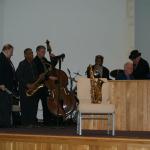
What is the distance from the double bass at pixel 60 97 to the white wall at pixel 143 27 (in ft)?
7.72

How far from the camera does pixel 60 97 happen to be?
841 centimetres

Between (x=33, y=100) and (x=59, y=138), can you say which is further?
(x=33, y=100)

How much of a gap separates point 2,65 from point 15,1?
3247 millimetres

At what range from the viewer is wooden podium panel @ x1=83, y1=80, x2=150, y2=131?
7.26 metres

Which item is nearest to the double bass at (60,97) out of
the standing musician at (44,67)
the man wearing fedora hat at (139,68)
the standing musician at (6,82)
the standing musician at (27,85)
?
the standing musician at (44,67)

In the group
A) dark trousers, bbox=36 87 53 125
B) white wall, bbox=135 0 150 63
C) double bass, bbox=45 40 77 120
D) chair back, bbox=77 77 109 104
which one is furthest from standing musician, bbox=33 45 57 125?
white wall, bbox=135 0 150 63

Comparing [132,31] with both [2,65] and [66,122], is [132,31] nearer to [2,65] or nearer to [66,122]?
[66,122]

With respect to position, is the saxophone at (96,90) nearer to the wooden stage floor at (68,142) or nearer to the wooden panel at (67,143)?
the wooden stage floor at (68,142)

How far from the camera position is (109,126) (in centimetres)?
695

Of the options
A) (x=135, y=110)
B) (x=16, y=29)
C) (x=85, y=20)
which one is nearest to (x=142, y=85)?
(x=135, y=110)

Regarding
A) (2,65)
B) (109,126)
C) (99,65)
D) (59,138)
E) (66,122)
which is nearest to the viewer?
(59,138)

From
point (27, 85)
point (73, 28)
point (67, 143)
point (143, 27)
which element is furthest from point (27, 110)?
point (143, 27)

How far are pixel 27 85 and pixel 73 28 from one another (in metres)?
2.63

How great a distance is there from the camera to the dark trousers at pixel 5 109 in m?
7.79
